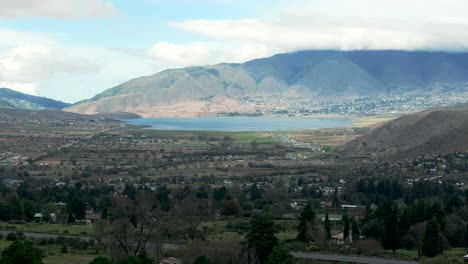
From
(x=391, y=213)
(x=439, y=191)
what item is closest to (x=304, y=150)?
(x=439, y=191)

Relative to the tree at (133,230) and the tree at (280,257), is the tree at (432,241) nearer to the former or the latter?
the tree at (280,257)

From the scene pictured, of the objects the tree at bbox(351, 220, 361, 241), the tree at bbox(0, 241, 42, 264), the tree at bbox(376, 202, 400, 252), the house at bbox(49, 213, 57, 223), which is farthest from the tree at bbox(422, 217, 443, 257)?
the house at bbox(49, 213, 57, 223)

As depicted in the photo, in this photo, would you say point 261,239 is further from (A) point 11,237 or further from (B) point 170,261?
(A) point 11,237

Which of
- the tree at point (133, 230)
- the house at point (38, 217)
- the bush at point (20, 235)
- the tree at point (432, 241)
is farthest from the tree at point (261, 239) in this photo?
the house at point (38, 217)

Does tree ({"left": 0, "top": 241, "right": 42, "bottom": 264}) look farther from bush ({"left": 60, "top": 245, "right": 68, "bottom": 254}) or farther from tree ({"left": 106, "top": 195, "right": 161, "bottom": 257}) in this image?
bush ({"left": 60, "top": 245, "right": 68, "bottom": 254})

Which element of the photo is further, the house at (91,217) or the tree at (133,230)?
the house at (91,217)

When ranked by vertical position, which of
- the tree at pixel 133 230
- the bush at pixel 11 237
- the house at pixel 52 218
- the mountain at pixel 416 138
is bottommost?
the house at pixel 52 218

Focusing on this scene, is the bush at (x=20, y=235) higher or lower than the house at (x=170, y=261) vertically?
lower
